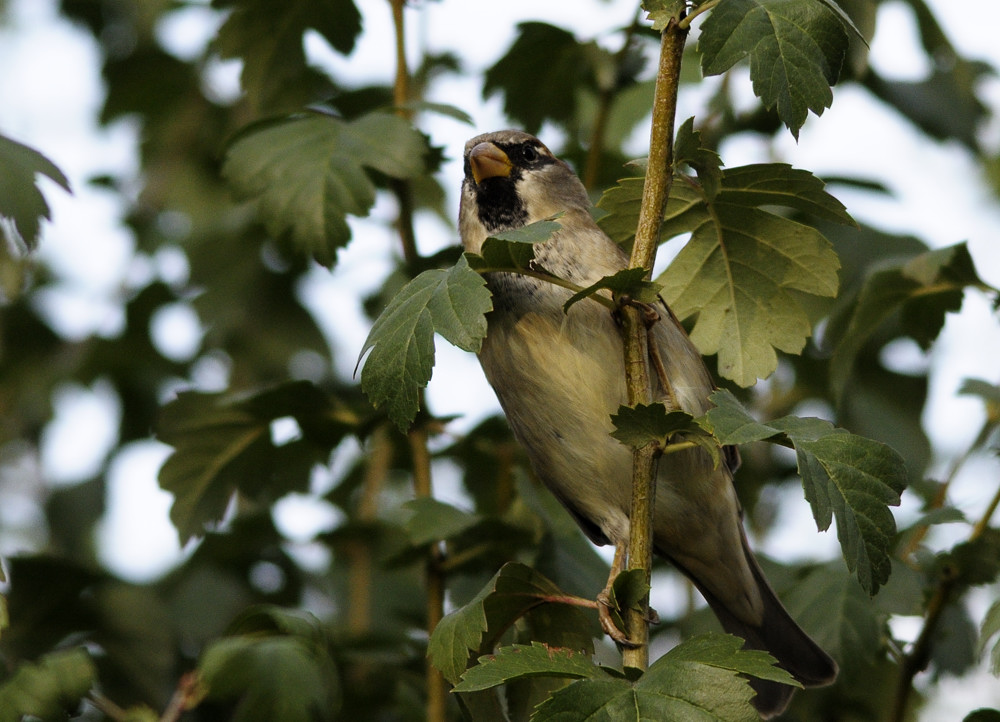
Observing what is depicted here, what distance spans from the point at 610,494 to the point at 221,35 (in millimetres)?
1530

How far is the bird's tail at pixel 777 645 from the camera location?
8.31 ft

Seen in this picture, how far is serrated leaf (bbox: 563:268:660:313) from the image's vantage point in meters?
1.58

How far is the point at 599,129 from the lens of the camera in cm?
294

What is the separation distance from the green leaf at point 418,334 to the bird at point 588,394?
490 millimetres

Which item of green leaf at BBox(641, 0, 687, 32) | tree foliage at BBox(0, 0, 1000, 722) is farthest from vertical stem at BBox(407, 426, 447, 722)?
green leaf at BBox(641, 0, 687, 32)

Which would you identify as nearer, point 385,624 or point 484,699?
point 484,699

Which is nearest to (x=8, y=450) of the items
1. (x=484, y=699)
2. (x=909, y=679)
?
(x=484, y=699)

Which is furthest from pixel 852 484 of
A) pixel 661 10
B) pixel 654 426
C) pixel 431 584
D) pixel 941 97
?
pixel 941 97

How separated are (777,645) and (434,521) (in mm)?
1047

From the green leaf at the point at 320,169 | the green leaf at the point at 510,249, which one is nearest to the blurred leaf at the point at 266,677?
the green leaf at the point at 510,249

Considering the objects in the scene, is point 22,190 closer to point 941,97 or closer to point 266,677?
point 266,677

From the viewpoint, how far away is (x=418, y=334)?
61.7 inches

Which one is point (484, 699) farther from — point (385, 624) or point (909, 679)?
point (385, 624)

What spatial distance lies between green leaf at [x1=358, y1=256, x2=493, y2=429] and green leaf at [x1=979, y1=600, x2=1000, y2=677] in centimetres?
89
